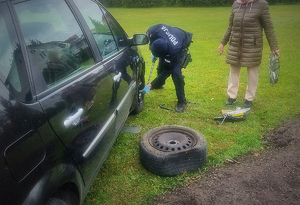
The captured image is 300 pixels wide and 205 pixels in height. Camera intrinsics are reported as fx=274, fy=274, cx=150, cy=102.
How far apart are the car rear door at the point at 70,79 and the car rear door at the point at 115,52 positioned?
0.19 metres

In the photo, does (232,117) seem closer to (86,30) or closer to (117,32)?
(117,32)

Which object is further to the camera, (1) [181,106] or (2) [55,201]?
(1) [181,106]

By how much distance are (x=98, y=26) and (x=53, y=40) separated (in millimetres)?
1034

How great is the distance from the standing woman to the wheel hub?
1.88 meters

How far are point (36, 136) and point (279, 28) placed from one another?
14258 mm

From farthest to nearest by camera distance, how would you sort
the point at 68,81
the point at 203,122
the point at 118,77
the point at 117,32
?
the point at 203,122 < the point at 117,32 < the point at 118,77 < the point at 68,81

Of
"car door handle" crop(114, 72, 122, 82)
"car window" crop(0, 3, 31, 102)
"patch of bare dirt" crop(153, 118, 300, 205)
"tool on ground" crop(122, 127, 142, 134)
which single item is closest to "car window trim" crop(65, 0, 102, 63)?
"car door handle" crop(114, 72, 122, 82)

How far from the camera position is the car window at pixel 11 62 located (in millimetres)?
1408

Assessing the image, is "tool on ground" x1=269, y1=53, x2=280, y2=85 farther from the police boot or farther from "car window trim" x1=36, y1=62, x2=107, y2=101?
"car window trim" x1=36, y1=62, x2=107, y2=101

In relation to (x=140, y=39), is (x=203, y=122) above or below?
below

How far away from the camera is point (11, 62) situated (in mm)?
1475

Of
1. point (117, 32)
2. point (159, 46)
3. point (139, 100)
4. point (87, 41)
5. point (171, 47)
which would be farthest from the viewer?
point (139, 100)

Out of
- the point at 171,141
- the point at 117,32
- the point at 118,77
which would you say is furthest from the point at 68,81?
the point at 117,32

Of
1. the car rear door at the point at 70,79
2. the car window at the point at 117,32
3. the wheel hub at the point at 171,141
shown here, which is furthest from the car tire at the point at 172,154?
the car window at the point at 117,32
